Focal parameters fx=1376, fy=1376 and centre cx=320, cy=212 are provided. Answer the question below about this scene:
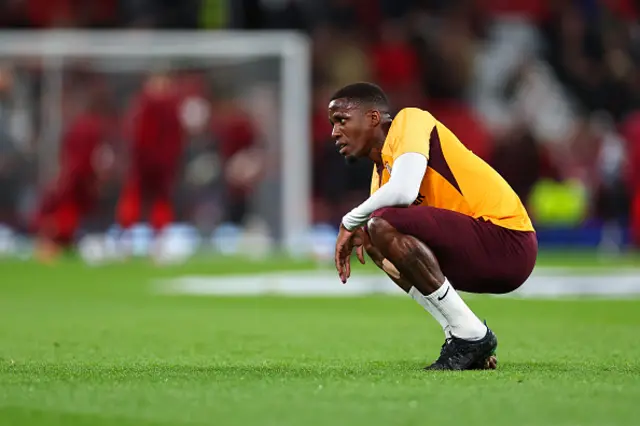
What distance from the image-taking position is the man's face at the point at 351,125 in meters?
6.94

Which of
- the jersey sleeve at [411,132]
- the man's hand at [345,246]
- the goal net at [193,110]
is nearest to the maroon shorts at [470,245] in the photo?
the man's hand at [345,246]

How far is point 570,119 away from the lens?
24953 millimetres

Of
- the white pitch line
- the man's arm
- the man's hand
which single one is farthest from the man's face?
the white pitch line

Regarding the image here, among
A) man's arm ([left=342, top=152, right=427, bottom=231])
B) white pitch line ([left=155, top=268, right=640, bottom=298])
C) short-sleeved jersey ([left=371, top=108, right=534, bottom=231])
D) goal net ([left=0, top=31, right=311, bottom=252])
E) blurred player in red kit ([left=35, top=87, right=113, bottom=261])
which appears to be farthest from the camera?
goal net ([left=0, top=31, right=311, bottom=252])

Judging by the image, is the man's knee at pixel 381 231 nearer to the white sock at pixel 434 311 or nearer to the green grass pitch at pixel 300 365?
the white sock at pixel 434 311

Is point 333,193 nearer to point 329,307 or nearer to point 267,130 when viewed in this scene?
point 267,130

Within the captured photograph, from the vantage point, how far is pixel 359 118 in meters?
6.94

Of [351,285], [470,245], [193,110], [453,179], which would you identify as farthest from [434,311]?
[193,110]

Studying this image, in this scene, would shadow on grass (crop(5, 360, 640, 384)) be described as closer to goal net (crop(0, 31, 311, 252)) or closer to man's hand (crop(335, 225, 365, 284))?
man's hand (crop(335, 225, 365, 284))

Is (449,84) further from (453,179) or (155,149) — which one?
(453,179)

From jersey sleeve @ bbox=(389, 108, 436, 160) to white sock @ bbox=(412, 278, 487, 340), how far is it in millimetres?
682

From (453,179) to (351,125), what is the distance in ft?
1.99

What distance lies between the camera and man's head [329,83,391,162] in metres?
6.94

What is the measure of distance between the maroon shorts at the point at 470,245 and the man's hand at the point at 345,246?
0.15 meters
